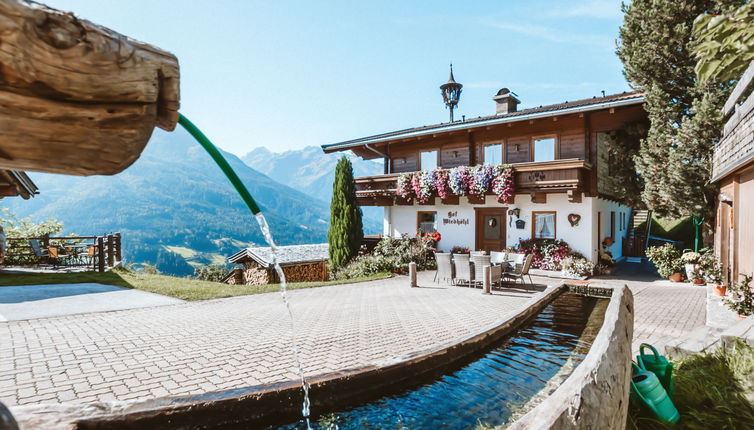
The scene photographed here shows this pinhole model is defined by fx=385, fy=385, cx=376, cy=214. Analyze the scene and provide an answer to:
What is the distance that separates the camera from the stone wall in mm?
2088

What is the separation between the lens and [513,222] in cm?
1639

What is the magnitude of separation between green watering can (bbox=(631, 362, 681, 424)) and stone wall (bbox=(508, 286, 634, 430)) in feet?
0.88

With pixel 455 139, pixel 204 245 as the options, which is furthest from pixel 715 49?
pixel 204 245

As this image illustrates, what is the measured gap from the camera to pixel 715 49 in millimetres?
2559

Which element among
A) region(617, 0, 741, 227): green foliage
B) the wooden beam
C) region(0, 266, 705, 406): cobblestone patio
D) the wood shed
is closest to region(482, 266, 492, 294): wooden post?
region(0, 266, 705, 406): cobblestone patio

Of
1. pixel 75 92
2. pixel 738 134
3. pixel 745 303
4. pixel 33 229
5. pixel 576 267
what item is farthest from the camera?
pixel 33 229

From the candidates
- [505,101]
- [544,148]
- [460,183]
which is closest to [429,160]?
[460,183]

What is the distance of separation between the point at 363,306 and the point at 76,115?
8.66m

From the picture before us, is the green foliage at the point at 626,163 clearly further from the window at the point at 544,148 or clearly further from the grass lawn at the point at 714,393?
the grass lawn at the point at 714,393

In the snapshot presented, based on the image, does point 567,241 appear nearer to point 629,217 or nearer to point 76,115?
point 629,217

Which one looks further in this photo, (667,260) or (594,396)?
(667,260)

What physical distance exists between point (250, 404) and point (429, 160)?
56.3 feet

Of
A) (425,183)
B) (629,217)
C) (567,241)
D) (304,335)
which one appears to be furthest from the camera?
(629,217)

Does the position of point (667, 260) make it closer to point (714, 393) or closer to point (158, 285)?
point (714, 393)
